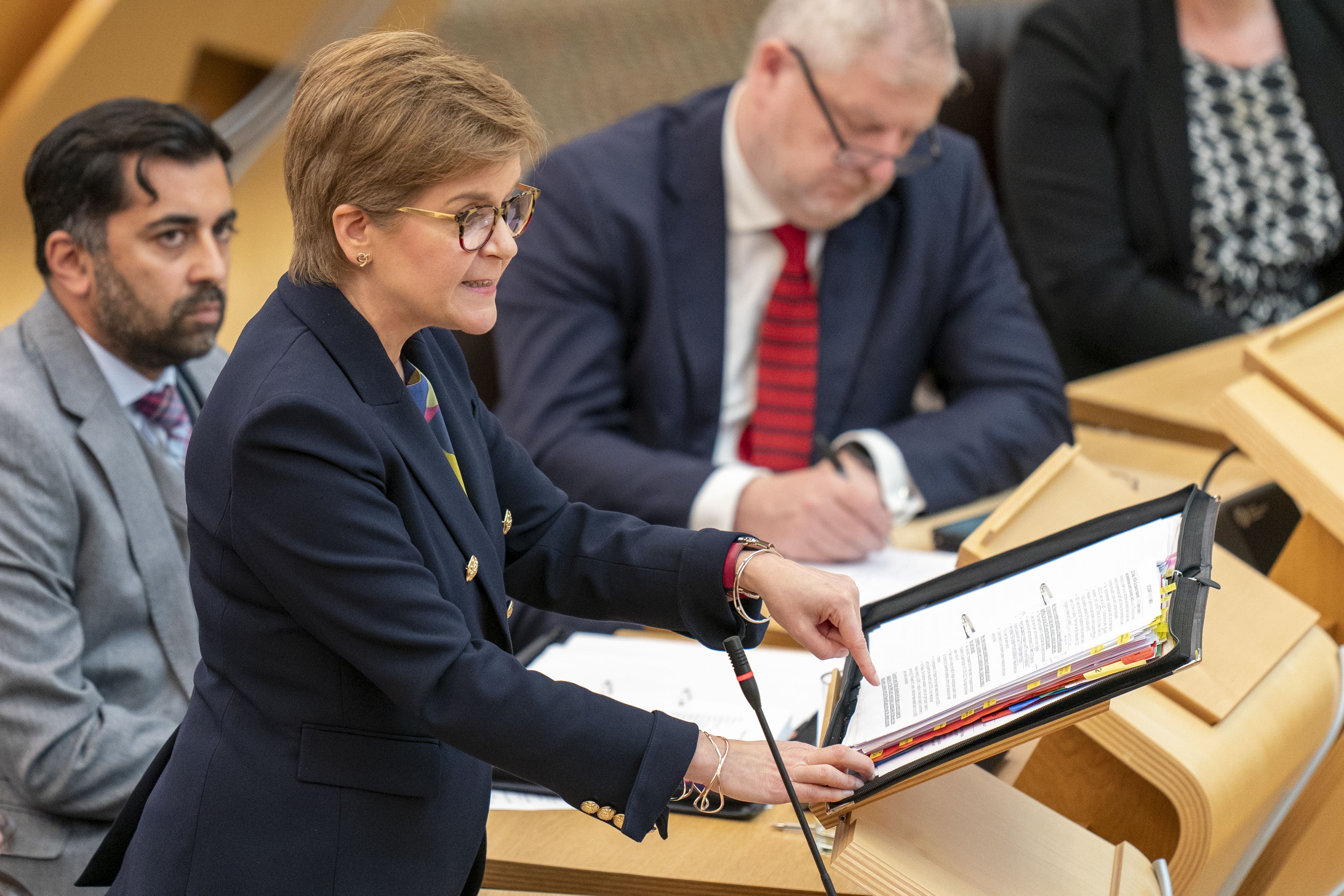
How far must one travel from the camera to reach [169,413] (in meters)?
1.52

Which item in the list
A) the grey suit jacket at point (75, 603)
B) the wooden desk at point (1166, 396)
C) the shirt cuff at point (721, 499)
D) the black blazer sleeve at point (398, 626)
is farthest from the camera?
the wooden desk at point (1166, 396)

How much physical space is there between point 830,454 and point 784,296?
33cm

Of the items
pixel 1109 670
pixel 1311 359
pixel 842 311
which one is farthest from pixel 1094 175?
pixel 1109 670

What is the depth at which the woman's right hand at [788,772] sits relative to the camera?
901mm

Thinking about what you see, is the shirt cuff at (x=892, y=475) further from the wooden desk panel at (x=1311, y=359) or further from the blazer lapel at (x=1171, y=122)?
the blazer lapel at (x=1171, y=122)

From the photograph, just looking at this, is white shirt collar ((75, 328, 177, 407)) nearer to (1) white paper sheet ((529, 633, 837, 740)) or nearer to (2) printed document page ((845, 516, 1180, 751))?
(1) white paper sheet ((529, 633, 837, 740))

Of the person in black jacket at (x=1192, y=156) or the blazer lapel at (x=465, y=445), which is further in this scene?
the person in black jacket at (x=1192, y=156)

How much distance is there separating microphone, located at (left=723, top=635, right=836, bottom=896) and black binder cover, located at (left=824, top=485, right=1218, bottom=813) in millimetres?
45

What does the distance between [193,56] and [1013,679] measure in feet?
10.8

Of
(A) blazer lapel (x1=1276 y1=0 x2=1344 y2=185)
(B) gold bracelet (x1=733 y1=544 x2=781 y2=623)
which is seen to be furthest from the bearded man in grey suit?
(A) blazer lapel (x1=1276 y1=0 x2=1344 y2=185)

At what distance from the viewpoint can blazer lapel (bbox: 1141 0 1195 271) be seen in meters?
2.83

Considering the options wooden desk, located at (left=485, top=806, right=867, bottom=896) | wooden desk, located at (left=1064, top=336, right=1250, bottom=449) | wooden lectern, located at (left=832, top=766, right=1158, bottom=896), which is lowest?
wooden desk, located at (left=1064, top=336, right=1250, bottom=449)

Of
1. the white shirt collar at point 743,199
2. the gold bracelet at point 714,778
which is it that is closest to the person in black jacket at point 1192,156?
the white shirt collar at point 743,199

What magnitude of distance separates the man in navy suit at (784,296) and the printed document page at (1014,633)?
85 cm
